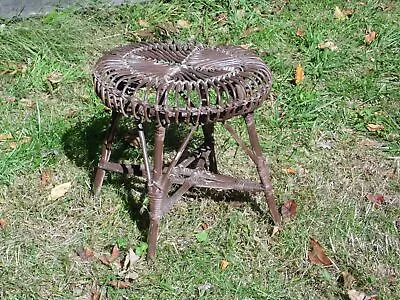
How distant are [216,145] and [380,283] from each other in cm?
137

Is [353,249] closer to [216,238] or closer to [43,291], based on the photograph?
[216,238]

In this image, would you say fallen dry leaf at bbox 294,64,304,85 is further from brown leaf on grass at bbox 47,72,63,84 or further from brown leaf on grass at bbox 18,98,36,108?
brown leaf on grass at bbox 18,98,36,108

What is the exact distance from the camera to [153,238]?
3332mm

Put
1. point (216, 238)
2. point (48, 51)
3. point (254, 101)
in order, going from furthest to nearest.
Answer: point (48, 51) → point (216, 238) → point (254, 101)

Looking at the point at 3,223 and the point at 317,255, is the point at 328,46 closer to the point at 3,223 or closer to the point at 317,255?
the point at 317,255

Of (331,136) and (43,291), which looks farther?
(331,136)

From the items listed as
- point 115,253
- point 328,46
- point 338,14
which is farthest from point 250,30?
point 115,253

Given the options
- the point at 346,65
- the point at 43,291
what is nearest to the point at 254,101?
the point at 43,291

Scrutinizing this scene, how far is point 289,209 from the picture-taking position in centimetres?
373

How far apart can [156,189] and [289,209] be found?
853mm

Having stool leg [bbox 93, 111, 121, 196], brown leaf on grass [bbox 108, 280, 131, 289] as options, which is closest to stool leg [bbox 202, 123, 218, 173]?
stool leg [bbox 93, 111, 121, 196]

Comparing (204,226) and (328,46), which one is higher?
(328,46)

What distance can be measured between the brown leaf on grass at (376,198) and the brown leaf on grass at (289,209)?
1.40 ft

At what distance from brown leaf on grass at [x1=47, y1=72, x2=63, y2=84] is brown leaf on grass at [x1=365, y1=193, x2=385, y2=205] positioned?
7.55 ft
